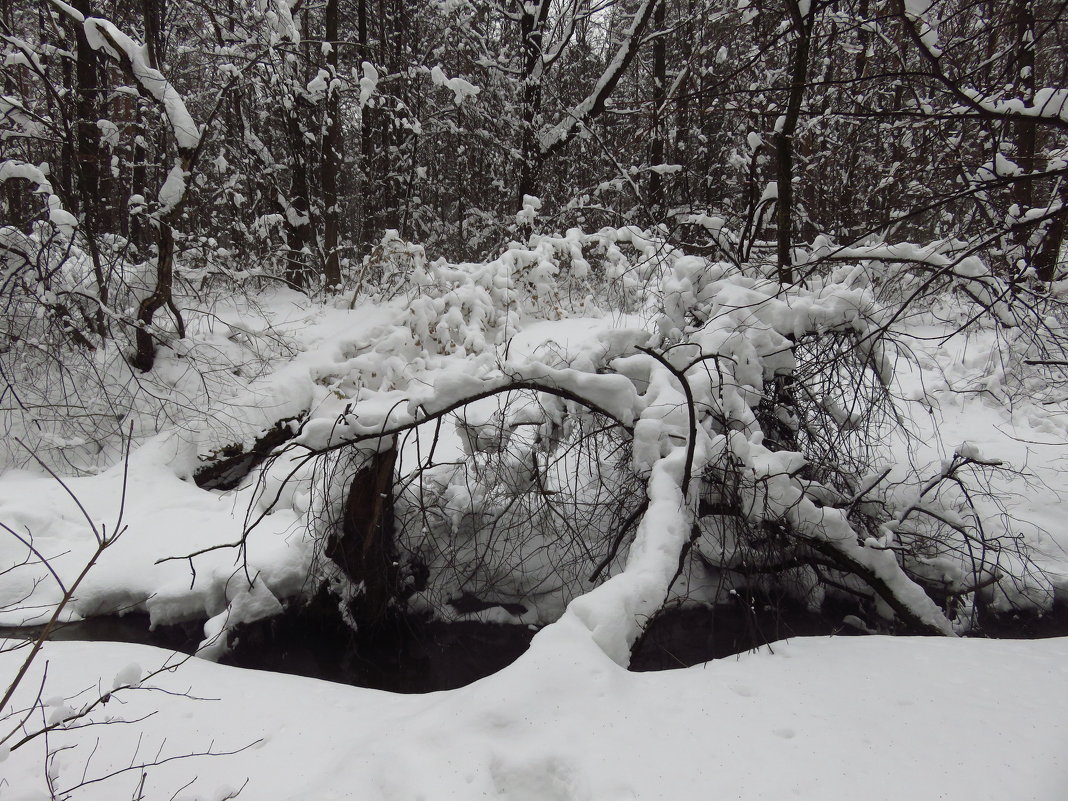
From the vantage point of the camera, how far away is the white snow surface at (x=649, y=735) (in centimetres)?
186

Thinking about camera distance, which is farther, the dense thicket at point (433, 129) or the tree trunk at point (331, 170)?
the tree trunk at point (331, 170)

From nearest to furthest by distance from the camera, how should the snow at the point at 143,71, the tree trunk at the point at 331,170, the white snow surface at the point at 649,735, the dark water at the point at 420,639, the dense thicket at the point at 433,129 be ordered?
the white snow surface at the point at 649,735 < the dark water at the point at 420,639 < the snow at the point at 143,71 < the dense thicket at the point at 433,129 < the tree trunk at the point at 331,170

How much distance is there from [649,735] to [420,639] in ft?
9.66

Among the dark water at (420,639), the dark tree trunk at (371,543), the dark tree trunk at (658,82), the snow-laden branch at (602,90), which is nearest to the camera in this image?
the dark tree trunk at (371,543)

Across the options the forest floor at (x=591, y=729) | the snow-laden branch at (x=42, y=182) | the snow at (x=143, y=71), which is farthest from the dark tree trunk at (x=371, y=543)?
the snow at (x=143, y=71)

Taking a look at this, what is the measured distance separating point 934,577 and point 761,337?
203cm

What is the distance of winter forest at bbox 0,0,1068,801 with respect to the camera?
2150 millimetres

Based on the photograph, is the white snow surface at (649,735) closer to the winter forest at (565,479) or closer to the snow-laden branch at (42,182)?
the winter forest at (565,479)

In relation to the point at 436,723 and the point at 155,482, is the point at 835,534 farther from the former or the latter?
the point at 155,482

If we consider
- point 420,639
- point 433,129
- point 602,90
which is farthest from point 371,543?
point 433,129

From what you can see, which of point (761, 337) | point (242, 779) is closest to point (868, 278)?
point (761, 337)

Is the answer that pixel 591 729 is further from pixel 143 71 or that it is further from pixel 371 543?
pixel 143 71

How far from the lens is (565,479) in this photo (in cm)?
523

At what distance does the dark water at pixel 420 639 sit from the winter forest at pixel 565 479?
28 millimetres
